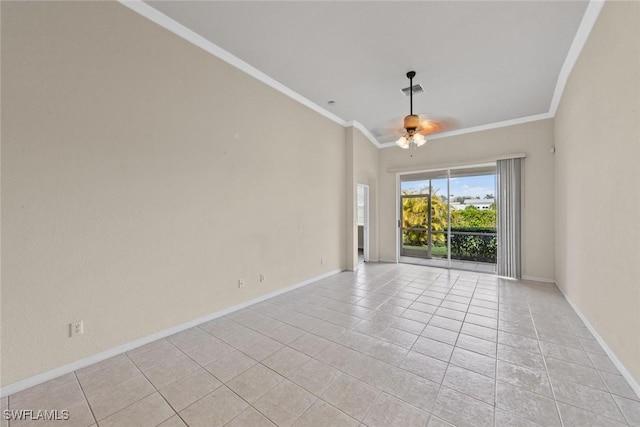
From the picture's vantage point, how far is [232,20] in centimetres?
268

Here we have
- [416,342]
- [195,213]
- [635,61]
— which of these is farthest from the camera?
[195,213]

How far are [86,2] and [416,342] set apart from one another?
445 cm

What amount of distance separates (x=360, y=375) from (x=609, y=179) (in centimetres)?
284

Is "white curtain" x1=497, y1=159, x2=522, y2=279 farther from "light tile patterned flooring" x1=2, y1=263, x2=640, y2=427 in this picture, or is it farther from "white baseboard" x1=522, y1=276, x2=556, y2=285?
"light tile patterned flooring" x1=2, y1=263, x2=640, y2=427

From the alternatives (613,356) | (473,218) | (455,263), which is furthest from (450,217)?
(613,356)

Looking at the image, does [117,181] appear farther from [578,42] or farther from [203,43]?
[578,42]

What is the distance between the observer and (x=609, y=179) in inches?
88.7

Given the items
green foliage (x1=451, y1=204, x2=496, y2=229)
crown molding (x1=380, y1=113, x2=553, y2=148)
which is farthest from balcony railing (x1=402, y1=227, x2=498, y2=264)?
crown molding (x1=380, y1=113, x2=553, y2=148)

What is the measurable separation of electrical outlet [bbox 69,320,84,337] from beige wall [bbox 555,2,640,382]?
14.6ft

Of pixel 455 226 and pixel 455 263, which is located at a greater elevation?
pixel 455 226

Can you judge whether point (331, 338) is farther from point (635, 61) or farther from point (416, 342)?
point (635, 61)

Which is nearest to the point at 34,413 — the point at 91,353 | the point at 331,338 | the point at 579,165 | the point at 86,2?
the point at 91,353

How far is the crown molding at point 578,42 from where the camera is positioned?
236 cm

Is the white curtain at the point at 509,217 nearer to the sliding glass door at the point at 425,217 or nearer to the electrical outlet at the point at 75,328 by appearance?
the sliding glass door at the point at 425,217
